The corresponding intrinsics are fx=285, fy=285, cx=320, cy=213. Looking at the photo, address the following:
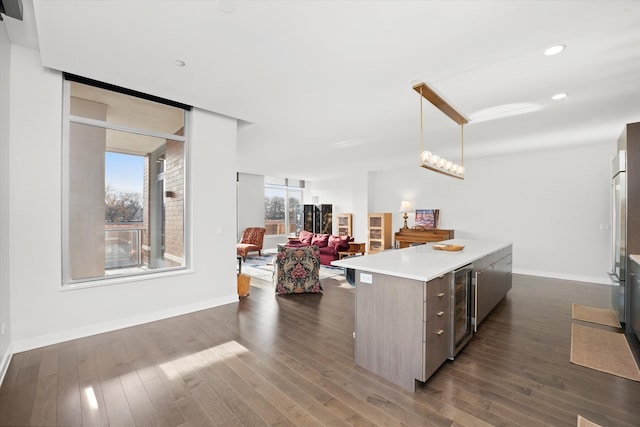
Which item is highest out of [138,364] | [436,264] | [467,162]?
[467,162]

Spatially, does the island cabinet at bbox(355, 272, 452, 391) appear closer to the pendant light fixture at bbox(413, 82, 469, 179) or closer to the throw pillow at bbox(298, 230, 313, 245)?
the pendant light fixture at bbox(413, 82, 469, 179)

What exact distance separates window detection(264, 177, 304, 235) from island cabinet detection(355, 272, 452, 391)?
830 centimetres

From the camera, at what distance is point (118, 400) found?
6.69ft

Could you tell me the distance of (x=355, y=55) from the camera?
2.54 m

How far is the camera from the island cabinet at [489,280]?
308 cm

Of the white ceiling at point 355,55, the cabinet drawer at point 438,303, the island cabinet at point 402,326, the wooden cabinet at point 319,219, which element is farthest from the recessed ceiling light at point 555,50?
the wooden cabinet at point 319,219

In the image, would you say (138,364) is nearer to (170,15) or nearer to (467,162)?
(170,15)

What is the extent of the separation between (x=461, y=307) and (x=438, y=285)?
664 millimetres

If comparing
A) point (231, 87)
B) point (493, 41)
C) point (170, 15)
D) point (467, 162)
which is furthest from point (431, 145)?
point (170, 15)

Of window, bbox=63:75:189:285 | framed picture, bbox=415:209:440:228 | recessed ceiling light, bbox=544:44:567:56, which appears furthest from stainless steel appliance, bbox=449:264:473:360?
framed picture, bbox=415:209:440:228

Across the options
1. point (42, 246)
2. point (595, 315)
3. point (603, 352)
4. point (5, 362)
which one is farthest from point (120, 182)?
point (595, 315)

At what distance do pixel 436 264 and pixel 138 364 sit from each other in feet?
9.17

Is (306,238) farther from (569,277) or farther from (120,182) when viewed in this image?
(569,277)

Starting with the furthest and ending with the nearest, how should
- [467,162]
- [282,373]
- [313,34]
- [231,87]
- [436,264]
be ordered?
[467,162]
[231,87]
[436,264]
[282,373]
[313,34]
